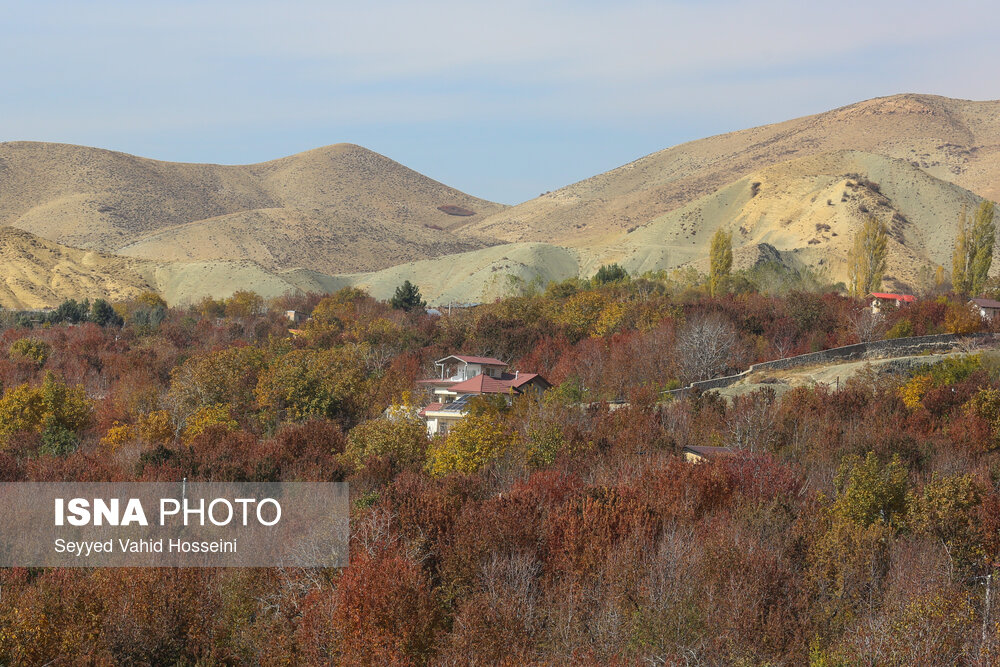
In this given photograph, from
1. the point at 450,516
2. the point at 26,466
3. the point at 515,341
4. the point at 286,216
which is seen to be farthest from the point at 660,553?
the point at 286,216

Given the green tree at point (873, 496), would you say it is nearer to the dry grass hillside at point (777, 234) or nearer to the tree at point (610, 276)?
the tree at point (610, 276)

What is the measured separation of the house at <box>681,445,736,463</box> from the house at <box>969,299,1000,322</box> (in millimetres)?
35206

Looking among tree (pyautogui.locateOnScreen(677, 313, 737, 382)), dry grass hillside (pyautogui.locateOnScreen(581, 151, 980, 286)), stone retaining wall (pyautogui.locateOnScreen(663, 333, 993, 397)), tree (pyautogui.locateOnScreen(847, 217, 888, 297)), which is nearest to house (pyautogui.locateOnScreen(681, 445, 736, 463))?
stone retaining wall (pyautogui.locateOnScreen(663, 333, 993, 397))

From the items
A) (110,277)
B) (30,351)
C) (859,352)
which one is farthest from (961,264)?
(110,277)

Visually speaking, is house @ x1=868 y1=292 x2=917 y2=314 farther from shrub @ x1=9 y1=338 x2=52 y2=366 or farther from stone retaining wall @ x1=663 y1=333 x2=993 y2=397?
shrub @ x1=9 y1=338 x2=52 y2=366

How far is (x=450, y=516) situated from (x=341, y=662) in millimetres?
10031

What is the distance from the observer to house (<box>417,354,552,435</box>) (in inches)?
2356

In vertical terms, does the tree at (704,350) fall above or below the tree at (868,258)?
below

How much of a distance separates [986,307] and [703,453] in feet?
134

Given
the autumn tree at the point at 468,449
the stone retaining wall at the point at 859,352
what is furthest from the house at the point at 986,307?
the autumn tree at the point at 468,449

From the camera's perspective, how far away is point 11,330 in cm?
9675

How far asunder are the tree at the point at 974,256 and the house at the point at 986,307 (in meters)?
16.6

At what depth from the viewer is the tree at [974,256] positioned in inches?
3679

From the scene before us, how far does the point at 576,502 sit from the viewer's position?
3284 centimetres
